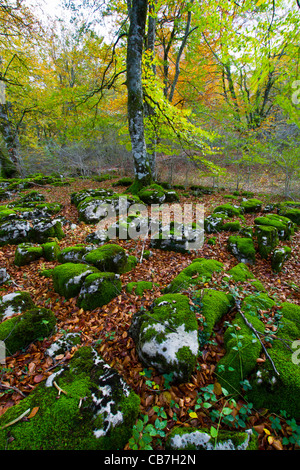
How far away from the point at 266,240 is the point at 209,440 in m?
4.82

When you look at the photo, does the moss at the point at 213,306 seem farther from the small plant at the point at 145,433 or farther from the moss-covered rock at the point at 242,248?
the moss-covered rock at the point at 242,248

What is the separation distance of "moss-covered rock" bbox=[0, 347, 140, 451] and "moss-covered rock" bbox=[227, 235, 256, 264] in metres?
4.24

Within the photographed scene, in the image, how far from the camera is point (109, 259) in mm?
4105

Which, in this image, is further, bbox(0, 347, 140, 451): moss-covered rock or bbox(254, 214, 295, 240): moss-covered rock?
bbox(254, 214, 295, 240): moss-covered rock

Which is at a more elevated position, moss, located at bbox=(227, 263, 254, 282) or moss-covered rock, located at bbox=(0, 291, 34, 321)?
moss-covered rock, located at bbox=(0, 291, 34, 321)

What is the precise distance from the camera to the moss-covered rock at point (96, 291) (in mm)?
3365

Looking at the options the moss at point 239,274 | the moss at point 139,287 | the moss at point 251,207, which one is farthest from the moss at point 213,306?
the moss at point 251,207

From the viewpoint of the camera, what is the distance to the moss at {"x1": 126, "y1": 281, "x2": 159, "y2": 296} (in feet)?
11.9

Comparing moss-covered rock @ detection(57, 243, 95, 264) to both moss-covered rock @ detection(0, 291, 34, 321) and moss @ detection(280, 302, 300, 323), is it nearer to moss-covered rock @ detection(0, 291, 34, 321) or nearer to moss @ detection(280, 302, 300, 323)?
moss-covered rock @ detection(0, 291, 34, 321)

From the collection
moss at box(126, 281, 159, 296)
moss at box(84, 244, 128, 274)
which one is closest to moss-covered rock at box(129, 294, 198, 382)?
moss at box(126, 281, 159, 296)

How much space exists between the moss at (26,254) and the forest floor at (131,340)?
0.50ft

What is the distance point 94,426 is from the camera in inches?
63.5

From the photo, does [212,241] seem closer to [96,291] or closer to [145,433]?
[96,291]
